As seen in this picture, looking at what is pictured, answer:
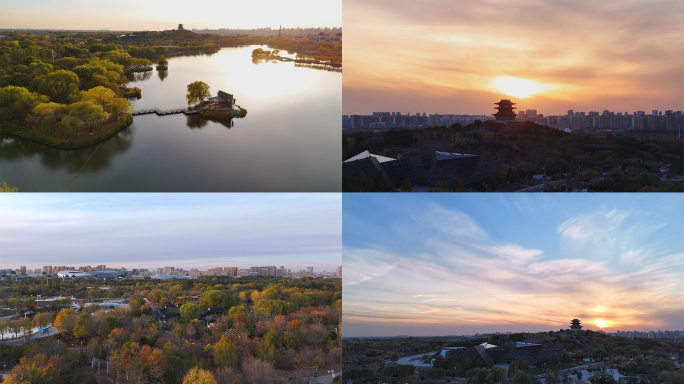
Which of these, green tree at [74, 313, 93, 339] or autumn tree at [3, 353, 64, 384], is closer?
autumn tree at [3, 353, 64, 384]

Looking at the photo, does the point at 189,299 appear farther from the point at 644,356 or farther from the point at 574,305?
the point at 644,356

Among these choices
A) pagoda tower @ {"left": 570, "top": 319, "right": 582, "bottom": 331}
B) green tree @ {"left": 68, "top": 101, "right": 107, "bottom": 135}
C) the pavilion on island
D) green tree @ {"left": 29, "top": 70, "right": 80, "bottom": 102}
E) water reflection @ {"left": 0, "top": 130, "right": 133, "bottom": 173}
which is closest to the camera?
water reflection @ {"left": 0, "top": 130, "right": 133, "bottom": 173}

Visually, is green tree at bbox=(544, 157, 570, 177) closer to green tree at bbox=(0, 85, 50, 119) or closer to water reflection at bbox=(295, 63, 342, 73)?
water reflection at bbox=(295, 63, 342, 73)

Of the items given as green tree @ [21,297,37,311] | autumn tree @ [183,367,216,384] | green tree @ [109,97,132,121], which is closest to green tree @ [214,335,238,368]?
autumn tree @ [183,367,216,384]

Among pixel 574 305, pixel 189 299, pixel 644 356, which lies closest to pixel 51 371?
pixel 189 299

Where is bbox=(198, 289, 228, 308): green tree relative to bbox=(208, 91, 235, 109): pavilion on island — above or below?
below
